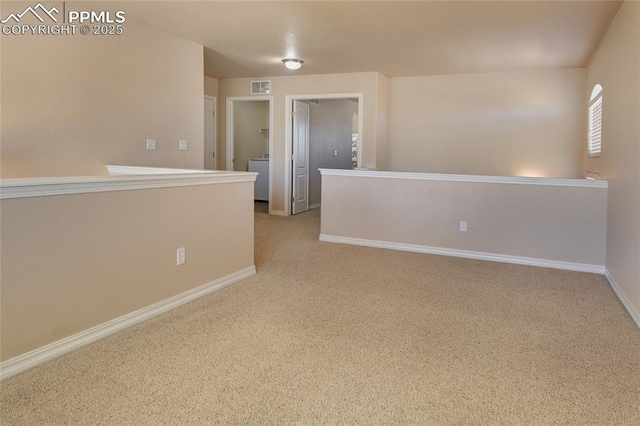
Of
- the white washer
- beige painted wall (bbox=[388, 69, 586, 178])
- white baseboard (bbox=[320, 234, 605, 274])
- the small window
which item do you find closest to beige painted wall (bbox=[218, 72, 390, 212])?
beige painted wall (bbox=[388, 69, 586, 178])

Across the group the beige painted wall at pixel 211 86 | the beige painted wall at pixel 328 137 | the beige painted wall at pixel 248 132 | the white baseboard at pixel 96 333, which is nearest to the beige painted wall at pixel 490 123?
the beige painted wall at pixel 328 137

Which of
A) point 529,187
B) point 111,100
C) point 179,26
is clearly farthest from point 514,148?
point 111,100

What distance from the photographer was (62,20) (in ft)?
12.0

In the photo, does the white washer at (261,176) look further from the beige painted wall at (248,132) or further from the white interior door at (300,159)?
the white interior door at (300,159)

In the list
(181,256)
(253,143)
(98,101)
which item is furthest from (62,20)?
(253,143)

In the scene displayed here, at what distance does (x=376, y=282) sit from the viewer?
370 centimetres

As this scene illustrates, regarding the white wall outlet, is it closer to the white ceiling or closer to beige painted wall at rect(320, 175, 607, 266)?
the white ceiling

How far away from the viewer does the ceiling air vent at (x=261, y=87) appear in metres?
7.16

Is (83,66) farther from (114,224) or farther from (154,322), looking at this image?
(154,322)

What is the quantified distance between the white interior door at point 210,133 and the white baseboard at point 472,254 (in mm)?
2991

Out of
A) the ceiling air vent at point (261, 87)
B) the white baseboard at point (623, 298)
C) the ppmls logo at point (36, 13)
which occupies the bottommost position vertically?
the white baseboard at point (623, 298)

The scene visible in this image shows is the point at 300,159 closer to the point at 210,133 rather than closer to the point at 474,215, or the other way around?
the point at 210,133

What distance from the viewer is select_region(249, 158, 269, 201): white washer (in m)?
9.16

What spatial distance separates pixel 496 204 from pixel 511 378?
278cm
